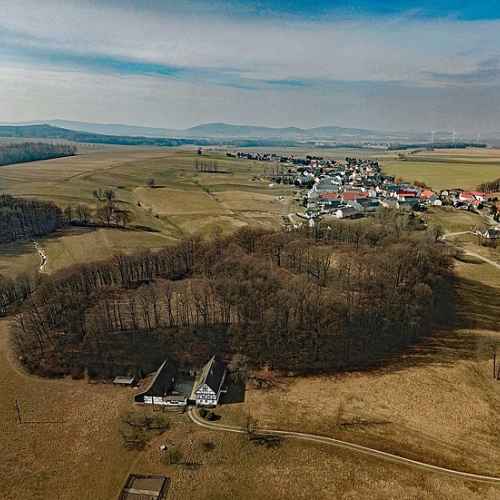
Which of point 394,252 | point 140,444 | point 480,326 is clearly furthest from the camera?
point 394,252

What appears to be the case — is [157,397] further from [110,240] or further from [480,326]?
[110,240]

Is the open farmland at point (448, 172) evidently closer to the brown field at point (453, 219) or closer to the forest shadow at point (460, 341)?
the brown field at point (453, 219)

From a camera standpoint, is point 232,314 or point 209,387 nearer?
point 209,387

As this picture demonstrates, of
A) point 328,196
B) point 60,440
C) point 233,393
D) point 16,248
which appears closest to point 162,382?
point 233,393

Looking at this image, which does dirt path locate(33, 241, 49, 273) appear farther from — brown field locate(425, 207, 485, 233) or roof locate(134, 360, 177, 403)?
brown field locate(425, 207, 485, 233)

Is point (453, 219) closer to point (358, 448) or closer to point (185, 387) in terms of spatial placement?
point (358, 448)

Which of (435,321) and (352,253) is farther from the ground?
(352,253)

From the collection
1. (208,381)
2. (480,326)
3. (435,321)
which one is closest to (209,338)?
(208,381)
